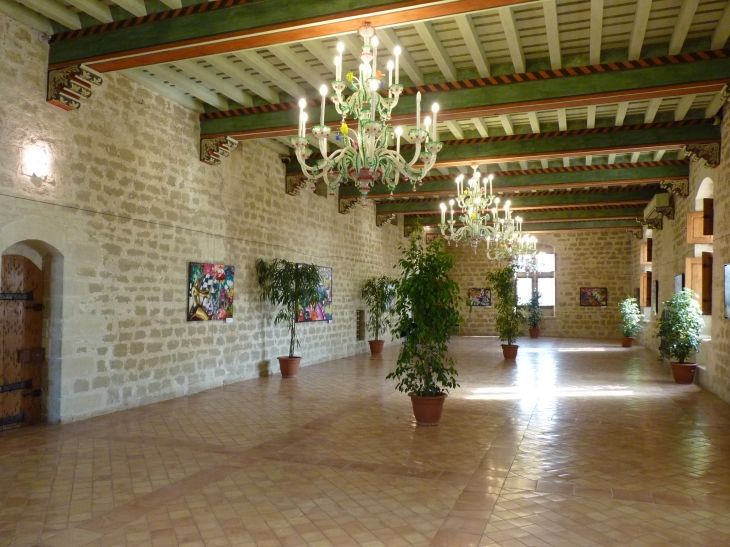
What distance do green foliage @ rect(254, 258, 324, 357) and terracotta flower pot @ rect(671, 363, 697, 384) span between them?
6.26m

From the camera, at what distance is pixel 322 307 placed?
1234cm

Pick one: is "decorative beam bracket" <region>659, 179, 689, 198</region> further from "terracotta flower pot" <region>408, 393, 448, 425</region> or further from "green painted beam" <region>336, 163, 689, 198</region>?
"terracotta flower pot" <region>408, 393, 448, 425</region>

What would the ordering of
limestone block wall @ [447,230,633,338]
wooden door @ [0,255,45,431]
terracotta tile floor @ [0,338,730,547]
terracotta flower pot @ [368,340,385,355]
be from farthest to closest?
limestone block wall @ [447,230,633,338] < terracotta flower pot @ [368,340,385,355] < wooden door @ [0,255,45,431] < terracotta tile floor @ [0,338,730,547]

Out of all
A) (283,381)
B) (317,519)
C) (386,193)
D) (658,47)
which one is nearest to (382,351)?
(386,193)

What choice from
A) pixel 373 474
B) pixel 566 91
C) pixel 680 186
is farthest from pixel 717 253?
pixel 373 474

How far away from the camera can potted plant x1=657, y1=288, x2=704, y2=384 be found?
9273 mm

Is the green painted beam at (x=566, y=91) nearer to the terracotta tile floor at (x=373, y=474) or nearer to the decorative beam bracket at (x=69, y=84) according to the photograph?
the decorative beam bracket at (x=69, y=84)

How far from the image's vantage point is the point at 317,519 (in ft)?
11.8

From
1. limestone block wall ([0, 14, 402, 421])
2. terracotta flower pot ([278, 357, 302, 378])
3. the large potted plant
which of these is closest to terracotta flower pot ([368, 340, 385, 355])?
limestone block wall ([0, 14, 402, 421])

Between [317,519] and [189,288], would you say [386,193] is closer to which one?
[189,288]

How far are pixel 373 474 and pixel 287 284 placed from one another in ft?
19.4

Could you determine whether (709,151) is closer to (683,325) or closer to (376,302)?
(683,325)

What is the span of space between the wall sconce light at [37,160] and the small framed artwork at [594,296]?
731 inches

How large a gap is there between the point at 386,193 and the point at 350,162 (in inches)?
323
